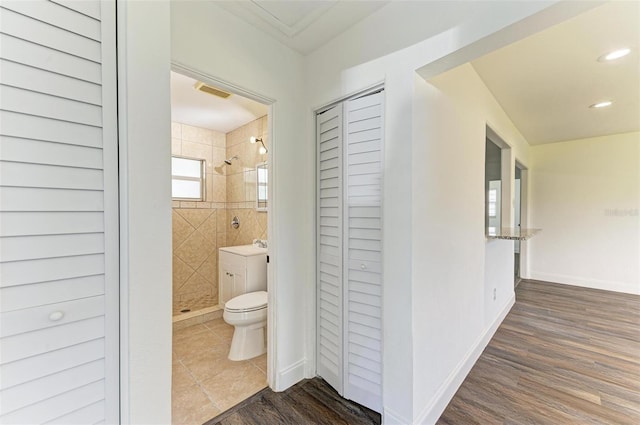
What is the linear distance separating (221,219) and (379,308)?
8.93 feet

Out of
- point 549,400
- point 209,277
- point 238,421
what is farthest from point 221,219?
point 549,400

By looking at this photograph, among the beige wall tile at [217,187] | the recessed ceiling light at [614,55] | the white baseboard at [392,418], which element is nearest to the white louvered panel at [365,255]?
the white baseboard at [392,418]

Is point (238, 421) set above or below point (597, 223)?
below

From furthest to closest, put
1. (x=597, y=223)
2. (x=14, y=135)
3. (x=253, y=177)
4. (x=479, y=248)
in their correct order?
(x=597, y=223) < (x=253, y=177) < (x=479, y=248) < (x=14, y=135)

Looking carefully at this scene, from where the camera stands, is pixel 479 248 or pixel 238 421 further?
pixel 479 248

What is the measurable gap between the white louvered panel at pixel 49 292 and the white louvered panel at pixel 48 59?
601 mm

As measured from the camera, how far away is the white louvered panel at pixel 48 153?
69 cm

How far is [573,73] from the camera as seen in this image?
2.20 meters

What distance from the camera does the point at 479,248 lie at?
2.21 metres

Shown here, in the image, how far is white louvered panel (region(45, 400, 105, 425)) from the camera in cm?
75

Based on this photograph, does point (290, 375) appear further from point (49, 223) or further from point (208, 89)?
point (208, 89)

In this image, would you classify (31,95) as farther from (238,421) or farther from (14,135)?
(238,421)

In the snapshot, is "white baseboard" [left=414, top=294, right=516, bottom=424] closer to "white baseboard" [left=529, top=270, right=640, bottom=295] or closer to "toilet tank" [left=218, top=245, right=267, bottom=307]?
"toilet tank" [left=218, top=245, right=267, bottom=307]

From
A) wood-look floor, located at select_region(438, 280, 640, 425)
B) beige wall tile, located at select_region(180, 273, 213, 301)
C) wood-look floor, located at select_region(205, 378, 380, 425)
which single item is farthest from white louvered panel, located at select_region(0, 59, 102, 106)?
beige wall tile, located at select_region(180, 273, 213, 301)
